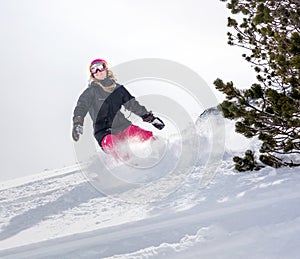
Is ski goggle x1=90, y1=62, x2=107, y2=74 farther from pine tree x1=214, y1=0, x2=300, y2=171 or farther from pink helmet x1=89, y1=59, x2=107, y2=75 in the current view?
pine tree x1=214, y1=0, x2=300, y2=171

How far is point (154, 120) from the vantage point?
8.54 m

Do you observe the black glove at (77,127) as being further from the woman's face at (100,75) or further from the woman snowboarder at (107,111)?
the woman's face at (100,75)

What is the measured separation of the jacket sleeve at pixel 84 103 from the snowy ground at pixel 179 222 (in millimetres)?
1711

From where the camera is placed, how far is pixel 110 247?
15.3 ft

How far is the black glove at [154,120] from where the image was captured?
8.51 metres

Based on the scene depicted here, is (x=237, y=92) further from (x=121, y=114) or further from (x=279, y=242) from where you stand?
(x=121, y=114)

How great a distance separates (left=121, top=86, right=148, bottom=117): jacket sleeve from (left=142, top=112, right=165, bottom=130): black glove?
0.17 metres

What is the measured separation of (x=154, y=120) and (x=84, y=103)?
1.57m

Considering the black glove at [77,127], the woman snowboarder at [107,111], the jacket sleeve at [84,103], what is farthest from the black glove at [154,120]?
the black glove at [77,127]

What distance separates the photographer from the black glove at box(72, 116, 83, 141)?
25.9 feet

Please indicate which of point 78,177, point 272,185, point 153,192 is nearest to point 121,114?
point 78,177

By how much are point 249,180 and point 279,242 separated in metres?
2.31

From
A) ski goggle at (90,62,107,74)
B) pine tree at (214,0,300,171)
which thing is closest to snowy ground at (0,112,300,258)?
pine tree at (214,0,300,171)

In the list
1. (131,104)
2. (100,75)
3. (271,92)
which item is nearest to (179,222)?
(271,92)
